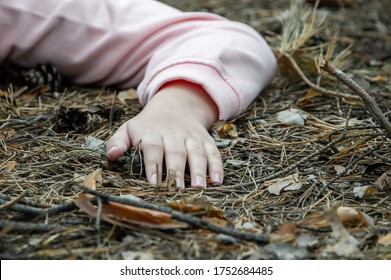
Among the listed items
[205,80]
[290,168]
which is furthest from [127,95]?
[290,168]

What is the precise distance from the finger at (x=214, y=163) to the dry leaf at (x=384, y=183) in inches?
13.5

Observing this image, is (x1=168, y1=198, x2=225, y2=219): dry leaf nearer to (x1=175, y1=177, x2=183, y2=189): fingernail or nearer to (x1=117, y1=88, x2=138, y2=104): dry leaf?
(x1=175, y1=177, x2=183, y2=189): fingernail

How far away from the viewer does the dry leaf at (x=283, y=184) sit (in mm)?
1463

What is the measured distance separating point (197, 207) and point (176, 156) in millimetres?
279

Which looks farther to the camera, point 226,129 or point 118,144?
point 226,129

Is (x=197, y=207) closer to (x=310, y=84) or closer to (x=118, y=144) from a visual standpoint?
(x=118, y=144)

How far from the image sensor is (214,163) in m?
1.57

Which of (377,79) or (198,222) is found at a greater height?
(198,222)

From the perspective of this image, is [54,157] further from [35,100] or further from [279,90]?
[279,90]

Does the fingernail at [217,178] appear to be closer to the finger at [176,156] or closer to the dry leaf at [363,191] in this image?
the finger at [176,156]

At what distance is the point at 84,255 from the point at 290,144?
732 millimetres

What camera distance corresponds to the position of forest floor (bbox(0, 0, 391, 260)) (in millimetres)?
1217

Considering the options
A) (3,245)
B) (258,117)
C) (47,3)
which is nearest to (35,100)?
(47,3)

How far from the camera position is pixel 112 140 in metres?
1.61
